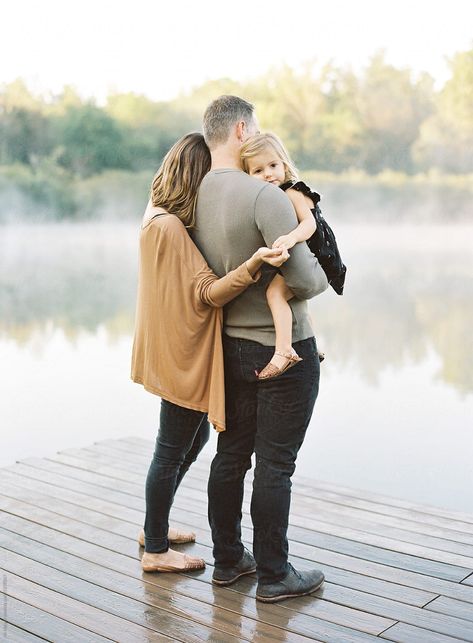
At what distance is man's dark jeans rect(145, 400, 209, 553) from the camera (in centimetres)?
266

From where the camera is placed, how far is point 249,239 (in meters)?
2.40

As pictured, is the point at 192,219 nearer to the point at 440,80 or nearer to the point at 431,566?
the point at 431,566

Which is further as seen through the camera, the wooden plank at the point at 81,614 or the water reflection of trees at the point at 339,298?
the water reflection of trees at the point at 339,298

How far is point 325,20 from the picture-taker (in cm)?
629

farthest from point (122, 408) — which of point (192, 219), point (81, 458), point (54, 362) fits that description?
point (192, 219)

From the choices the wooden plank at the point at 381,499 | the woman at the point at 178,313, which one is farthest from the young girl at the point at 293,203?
the wooden plank at the point at 381,499

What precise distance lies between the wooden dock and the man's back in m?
0.73

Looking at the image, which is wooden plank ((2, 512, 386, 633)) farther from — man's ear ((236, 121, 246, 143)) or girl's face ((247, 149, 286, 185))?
man's ear ((236, 121, 246, 143))

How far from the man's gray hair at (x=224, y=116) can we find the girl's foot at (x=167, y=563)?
120 cm

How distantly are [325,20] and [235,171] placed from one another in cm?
425

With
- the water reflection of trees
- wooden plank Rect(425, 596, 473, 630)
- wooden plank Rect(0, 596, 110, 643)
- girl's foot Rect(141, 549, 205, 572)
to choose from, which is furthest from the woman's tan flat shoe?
the water reflection of trees

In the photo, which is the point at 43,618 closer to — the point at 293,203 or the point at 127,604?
the point at 127,604

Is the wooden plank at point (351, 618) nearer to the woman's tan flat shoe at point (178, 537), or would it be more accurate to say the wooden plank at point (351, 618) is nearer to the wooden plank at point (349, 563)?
the wooden plank at point (349, 563)

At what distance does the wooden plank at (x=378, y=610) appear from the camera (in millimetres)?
2408
